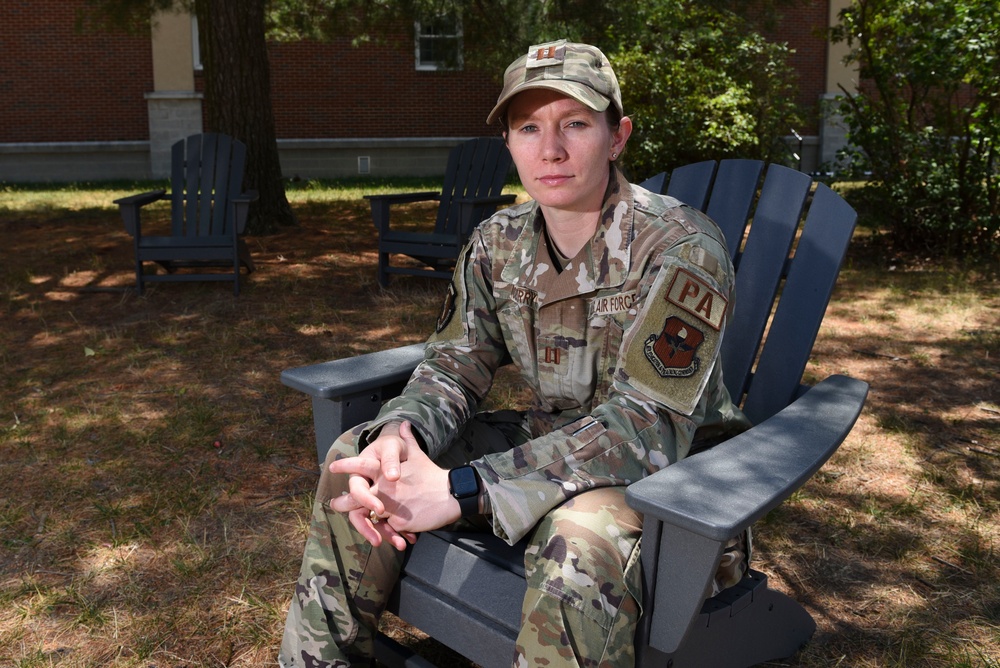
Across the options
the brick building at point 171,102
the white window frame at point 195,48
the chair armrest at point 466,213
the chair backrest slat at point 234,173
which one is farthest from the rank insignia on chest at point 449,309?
the white window frame at point 195,48

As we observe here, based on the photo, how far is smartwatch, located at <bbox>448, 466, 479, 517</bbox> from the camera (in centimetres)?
186

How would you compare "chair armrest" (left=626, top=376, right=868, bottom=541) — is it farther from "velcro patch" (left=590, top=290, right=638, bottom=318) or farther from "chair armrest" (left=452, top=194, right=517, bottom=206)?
"chair armrest" (left=452, top=194, right=517, bottom=206)

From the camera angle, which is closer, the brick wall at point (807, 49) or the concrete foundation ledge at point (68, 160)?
the concrete foundation ledge at point (68, 160)

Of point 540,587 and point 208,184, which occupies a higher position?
point 208,184

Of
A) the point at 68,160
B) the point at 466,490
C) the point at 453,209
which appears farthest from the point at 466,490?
the point at 68,160

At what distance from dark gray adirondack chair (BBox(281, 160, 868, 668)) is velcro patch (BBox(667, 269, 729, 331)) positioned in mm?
254

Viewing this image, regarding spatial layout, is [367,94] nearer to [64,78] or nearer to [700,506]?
[64,78]

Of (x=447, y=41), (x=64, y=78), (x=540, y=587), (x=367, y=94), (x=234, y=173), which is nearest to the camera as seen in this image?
(x=540, y=587)

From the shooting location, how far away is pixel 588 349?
212 centimetres

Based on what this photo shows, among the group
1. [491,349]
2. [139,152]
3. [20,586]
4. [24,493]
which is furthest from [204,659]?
[139,152]

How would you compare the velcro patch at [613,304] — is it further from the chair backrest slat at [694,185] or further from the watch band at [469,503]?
the chair backrest slat at [694,185]

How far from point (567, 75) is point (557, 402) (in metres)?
0.74

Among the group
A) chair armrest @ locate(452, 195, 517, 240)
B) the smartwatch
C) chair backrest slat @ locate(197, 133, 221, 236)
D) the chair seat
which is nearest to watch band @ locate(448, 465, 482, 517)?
the smartwatch

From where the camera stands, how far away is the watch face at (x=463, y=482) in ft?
6.09
